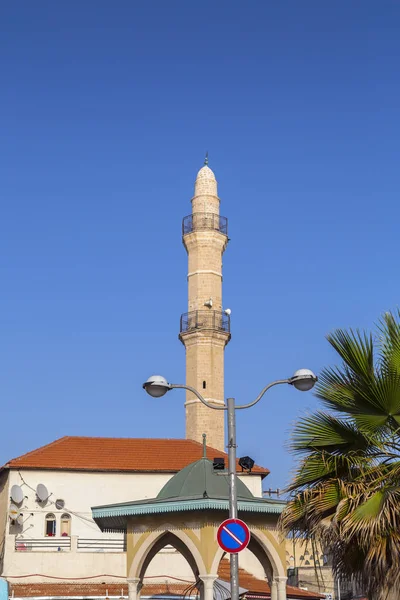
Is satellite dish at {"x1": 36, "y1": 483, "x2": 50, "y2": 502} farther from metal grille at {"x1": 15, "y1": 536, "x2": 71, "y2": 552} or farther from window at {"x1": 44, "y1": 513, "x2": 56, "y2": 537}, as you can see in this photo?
metal grille at {"x1": 15, "y1": 536, "x2": 71, "y2": 552}

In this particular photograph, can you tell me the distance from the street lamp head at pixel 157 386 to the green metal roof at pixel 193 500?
17.3 feet

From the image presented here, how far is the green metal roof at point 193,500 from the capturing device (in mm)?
19578

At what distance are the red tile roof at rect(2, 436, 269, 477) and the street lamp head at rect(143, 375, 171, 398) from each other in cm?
2509

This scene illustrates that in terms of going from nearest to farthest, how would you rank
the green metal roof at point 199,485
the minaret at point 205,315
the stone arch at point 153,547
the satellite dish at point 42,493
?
the stone arch at point 153,547
the green metal roof at point 199,485
the satellite dish at point 42,493
the minaret at point 205,315

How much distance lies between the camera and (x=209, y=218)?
54062 mm

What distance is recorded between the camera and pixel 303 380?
14180mm

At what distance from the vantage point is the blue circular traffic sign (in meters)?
13.3

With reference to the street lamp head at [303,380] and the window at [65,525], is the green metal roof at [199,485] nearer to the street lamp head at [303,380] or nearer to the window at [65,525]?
the street lamp head at [303,380]

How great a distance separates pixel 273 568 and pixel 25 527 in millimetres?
19256

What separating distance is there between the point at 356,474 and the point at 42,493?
2693cm

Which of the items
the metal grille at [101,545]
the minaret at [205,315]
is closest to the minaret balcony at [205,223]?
the minaret at [205,315]

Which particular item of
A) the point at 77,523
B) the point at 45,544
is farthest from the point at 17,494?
the point at 77,523

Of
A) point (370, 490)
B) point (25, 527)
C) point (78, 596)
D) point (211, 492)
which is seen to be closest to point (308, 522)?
point (370, 490)

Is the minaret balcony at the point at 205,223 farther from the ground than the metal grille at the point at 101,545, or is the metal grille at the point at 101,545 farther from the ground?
the minaret balcony at the point at 205,223
